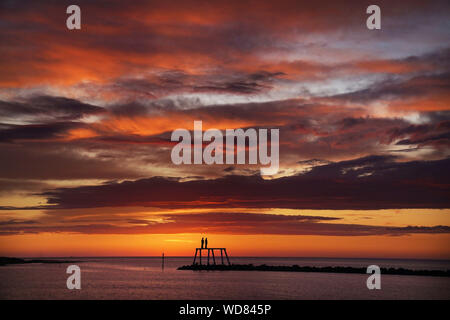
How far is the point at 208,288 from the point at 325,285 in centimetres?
1887

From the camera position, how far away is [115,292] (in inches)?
Answer: 2638

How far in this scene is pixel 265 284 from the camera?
80000mm
